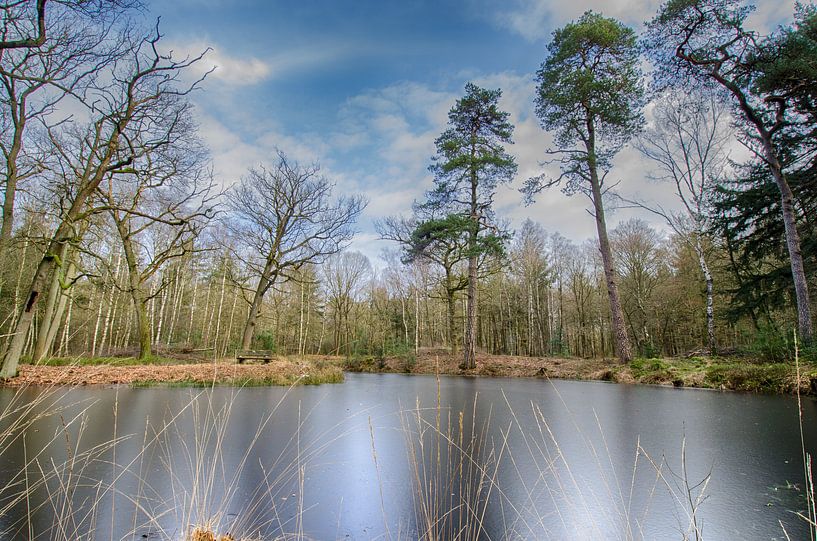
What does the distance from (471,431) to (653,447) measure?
5.74 feet

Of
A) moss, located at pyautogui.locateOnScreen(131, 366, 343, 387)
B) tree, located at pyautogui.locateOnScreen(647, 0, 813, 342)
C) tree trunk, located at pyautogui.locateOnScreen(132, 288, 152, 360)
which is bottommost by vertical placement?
moss, located at pyautogui.locateOnScreen(131, 366, 343, 387)

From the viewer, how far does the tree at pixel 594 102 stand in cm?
1318

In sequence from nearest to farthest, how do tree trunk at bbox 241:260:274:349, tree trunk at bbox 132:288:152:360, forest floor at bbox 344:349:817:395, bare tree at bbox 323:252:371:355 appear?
forest floor at bbox 344:349:817:395 → tree trunk at bbox 132:288:152:360 → tree trunk at bbox 241:260:274:349 → bare tree at bbox 323:252:371:355

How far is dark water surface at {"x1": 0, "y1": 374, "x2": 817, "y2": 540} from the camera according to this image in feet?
6.33

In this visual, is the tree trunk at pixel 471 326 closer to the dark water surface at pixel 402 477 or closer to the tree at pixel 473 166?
the tree at pixel 473 166

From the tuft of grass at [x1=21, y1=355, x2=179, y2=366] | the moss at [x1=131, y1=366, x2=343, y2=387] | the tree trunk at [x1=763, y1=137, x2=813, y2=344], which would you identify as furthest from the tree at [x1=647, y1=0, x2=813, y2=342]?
the tuft of grass at [x1=21, y1=355, x2=179, y2=366]

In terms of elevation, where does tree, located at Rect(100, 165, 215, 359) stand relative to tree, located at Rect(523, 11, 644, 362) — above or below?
below

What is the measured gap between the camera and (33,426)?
13.7ft

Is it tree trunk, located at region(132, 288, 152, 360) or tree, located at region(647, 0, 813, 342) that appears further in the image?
tree trunk, located at region(132, 288, 152, 360)

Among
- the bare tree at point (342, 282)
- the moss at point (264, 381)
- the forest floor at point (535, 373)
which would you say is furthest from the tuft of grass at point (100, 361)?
the bare tree at point (342, 282)

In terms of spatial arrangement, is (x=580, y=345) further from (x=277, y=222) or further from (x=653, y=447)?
(x=653, y=447)

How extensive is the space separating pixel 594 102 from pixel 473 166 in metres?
5.38

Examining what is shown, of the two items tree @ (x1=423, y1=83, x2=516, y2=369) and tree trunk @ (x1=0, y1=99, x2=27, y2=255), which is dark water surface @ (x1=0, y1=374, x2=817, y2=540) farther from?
tree @ (x1=423, y1=83, x2=516, y2=369)

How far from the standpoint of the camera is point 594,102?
13.8 metres
